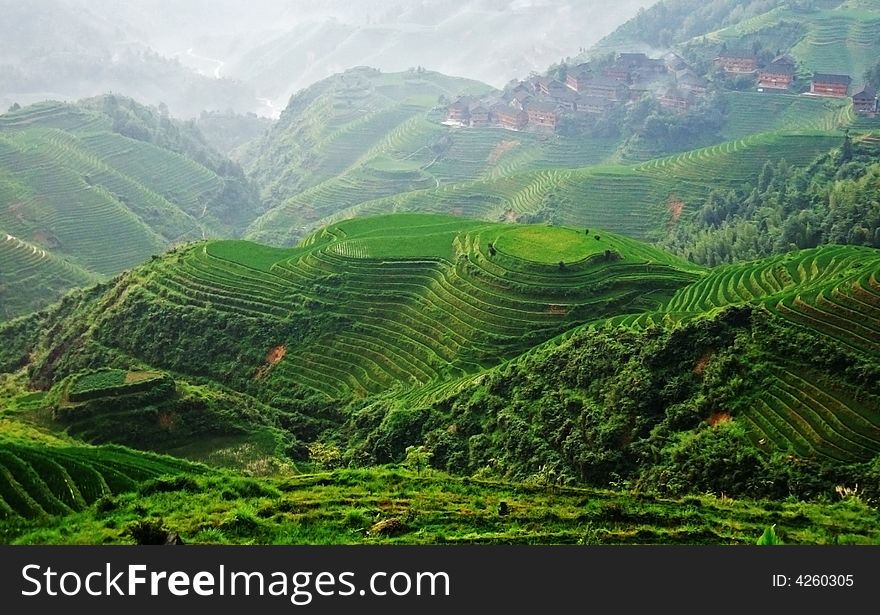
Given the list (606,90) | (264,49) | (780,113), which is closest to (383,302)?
(780,113)

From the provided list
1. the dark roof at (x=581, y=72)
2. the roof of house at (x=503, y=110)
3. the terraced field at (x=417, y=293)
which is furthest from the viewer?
the dark roof at (x=581, y=72)

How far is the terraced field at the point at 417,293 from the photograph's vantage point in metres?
32.8

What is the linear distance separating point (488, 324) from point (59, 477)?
18602 millimetres

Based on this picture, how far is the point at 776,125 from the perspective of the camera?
73000mm

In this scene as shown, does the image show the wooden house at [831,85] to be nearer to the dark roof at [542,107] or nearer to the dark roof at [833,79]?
the dark roof at [833,79]

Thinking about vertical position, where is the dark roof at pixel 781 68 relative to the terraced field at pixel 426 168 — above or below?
above

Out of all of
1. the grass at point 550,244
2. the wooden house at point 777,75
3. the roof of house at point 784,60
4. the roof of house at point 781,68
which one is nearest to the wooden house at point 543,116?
the wooden house at point 777,75

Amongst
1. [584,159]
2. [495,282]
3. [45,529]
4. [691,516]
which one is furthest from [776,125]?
[45,529]

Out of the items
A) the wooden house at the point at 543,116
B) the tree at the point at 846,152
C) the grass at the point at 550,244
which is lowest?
the grass at the point at 550,244

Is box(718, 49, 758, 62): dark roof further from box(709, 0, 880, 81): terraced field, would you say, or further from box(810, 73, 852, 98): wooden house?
box(810, 73, 852, 98): wooden house

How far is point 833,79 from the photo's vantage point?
72812 millimetres

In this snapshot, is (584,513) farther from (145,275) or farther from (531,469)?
(145,275)

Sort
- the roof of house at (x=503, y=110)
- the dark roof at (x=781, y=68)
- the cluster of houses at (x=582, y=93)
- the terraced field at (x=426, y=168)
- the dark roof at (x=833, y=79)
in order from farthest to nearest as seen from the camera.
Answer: the roof of house at (x=503, y=110) < the cluster of houses at (x=582, y=93) < the dark roof at (x=781, y=68) < the terraced field at (x=426, y=168) < the dark roof at (x=833, y=79)

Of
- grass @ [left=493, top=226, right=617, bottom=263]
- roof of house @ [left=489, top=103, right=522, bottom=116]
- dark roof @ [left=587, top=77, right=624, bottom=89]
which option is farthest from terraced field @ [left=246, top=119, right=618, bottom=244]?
grass @ [left=493, top=226, right=617, bottom=263]
